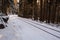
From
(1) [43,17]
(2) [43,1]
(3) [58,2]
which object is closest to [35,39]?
(3) [58,2]

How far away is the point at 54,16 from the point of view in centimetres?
2806

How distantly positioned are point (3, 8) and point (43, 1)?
1164cm

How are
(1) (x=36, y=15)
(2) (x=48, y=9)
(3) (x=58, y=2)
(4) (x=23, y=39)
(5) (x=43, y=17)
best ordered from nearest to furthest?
(4) (x=23, y=39), (3) (x=58, y=2), (2) (x=48, y=9), (5) (x=43, y=17), (1) (x=36, y=15)

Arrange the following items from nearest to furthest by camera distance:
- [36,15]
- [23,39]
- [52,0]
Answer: [23,39] → [52,0] → [36,15]

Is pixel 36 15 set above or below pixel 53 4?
below

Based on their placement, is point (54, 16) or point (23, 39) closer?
point (23, 39)

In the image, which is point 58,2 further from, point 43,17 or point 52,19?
point 43,17

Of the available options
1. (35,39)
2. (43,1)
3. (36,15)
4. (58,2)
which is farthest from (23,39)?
(36,15)

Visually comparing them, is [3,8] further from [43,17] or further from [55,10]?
[55,10]

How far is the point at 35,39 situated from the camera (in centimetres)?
1051

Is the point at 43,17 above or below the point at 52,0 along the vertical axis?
below

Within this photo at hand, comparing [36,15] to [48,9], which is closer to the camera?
[48,9]

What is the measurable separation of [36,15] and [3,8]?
862 cm

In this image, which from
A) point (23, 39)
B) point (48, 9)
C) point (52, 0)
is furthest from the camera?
point (48, 9)
